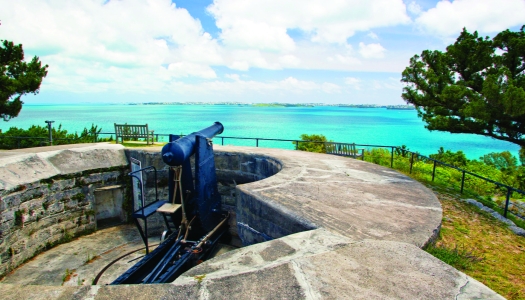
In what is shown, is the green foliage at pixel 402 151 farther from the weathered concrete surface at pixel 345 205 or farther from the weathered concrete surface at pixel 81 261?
the weathered concrete surface at pixel 81 261

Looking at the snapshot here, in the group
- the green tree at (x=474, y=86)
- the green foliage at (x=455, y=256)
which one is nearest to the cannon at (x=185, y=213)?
the green foliage at (x=455, y=256)

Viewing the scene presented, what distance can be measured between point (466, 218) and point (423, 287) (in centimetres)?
312

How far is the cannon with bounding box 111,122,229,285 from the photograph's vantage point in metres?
4.81

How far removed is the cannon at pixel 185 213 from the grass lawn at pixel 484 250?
355cm

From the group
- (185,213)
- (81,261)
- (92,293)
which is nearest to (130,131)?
Result: (81,261)

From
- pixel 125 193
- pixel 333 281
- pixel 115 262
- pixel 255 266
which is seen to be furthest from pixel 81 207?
pixel 333 281

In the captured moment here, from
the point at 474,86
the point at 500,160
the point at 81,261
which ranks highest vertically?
the point at 474,86

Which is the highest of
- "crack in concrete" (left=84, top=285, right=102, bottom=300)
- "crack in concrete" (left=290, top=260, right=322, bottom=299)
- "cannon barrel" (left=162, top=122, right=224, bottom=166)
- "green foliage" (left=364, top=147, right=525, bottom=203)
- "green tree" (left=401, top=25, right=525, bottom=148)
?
"green tree" (left=401, top=25, right=525, bottom=148)

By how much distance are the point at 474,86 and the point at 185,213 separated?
8.26 metres

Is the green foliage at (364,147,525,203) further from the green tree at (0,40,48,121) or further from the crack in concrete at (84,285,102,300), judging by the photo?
the green tree at (0,40,48,121)

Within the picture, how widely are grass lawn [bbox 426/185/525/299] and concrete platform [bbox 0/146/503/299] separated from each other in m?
0.28

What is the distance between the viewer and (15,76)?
12758 mm

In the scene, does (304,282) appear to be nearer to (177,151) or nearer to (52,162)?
(177,151)

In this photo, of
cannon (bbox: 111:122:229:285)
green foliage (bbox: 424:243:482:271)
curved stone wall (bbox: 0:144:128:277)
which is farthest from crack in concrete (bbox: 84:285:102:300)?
curved stone wall (bbox: 0:144:128:277)
